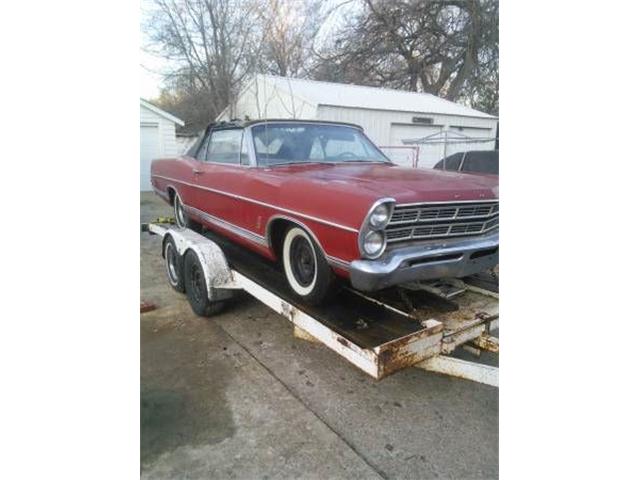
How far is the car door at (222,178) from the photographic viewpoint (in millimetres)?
3016

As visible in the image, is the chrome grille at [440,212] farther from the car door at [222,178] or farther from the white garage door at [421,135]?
the white garage door at [421,135]

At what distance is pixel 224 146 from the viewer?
3.50m

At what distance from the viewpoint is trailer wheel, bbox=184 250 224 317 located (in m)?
3.08

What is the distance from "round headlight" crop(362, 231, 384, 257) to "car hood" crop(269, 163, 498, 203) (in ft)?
0.61

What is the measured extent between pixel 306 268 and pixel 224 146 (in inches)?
63.4

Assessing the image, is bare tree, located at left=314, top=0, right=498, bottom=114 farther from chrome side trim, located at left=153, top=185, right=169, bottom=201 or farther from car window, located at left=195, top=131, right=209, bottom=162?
chrome side trim, located at left=153, top=185, right=169, bottom=201

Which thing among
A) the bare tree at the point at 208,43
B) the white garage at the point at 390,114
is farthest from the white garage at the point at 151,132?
the white garage at the point at 390,114

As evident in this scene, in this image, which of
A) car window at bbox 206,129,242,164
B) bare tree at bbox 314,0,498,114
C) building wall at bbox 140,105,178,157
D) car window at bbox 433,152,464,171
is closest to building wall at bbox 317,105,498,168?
car window at bbox 433,152,464,171

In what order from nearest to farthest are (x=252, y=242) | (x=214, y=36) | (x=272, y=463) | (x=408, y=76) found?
(x=272, y=463)
(x=214, y=36)
(x=252, y=242)
(x=408, y=76)
